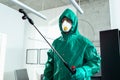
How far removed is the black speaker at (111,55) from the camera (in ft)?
7.41

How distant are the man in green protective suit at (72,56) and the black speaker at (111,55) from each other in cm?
95

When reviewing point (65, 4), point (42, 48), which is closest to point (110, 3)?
point (65, 4)

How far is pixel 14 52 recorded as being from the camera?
13.8 feet

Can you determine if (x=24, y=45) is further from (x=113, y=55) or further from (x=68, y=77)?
(x=68, y=77)

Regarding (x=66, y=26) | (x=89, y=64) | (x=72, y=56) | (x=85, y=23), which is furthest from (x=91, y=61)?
(x=85, y=23)

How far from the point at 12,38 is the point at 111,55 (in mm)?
2779

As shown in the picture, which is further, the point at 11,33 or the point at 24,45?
the point at 24,45

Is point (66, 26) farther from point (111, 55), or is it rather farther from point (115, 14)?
point (115, 14)

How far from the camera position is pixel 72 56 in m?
1.42

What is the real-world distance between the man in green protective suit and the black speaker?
95cm

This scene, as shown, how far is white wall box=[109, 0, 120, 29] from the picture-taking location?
3.21 meters

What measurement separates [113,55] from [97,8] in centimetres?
158

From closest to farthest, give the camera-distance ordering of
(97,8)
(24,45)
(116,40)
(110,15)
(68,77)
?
(68,77) → (116,40) → (110,15) → (97,8) → (24,45)

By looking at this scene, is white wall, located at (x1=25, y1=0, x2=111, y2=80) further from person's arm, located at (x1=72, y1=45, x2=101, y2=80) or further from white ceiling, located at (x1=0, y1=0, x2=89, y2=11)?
person's arm, located at (x1=72, y1=45, x2=101, y2=80)
